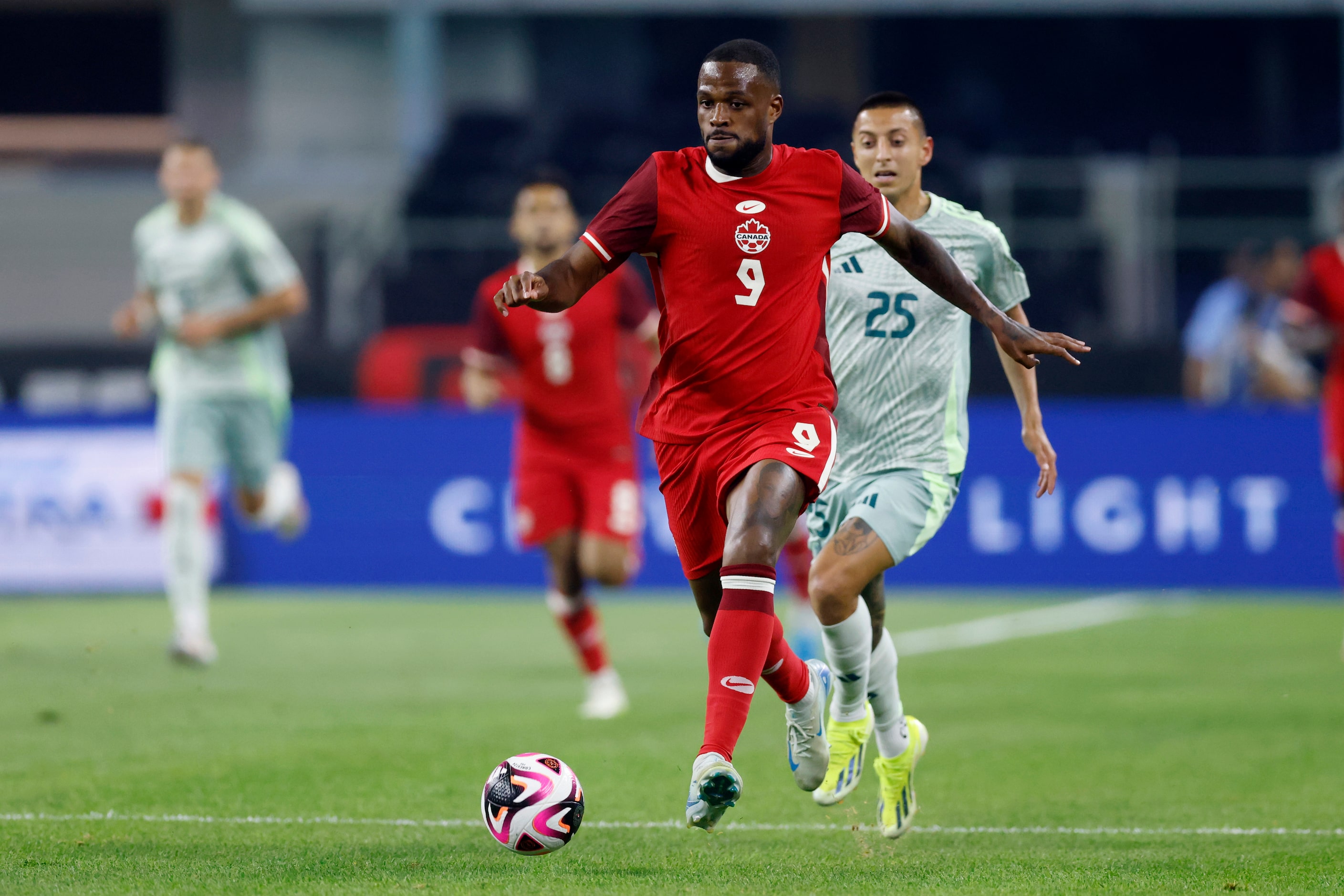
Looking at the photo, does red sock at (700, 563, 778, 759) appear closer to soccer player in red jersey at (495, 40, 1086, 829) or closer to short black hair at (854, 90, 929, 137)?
soccer player in red jersey at (495, 40, 1086, 829)

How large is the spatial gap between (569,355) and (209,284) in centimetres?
245

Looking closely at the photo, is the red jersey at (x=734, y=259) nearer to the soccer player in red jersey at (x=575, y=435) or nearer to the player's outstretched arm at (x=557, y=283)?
the player's outstretched arm at (x=557, y=283)

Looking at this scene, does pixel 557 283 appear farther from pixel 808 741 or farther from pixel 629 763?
pixel 629 763

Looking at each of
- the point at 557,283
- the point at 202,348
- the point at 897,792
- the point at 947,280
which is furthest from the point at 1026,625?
the point at 557,283

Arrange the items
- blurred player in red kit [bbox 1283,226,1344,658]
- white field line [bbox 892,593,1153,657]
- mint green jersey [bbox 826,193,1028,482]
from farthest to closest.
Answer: white field line [bbox 892,593,1153,657] → blurred player in red kit [bbox 1283,226,1344,658] → mint green jersey [bbox 826,193,1028,482]

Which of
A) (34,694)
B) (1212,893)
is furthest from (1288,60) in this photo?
(1212,893)

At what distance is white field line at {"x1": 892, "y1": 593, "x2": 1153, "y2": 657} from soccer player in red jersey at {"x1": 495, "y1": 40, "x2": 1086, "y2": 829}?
586 cm

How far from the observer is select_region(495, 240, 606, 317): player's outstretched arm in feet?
16.1

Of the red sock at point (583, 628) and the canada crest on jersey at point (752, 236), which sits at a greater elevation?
the canada crest on jersey at point (752, 236)

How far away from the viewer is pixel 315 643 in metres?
11.8

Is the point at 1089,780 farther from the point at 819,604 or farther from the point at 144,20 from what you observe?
the point at 144,20

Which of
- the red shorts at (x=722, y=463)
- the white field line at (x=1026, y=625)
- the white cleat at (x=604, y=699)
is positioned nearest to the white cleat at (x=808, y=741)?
the red shorts at (x=722, y=463)

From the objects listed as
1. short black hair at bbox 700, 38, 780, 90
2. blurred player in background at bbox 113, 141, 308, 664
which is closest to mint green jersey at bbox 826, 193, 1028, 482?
short black hair at bbox 700, 38, 780, 90

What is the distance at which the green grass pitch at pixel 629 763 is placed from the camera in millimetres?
5051
